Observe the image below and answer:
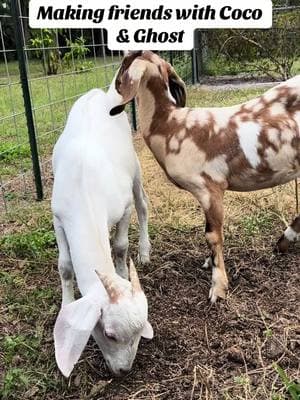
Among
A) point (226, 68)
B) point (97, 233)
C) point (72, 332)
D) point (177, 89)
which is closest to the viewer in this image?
point (72, 332)

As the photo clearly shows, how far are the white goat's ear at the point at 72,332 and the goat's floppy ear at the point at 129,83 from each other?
1.19m

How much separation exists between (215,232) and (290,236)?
0.59m

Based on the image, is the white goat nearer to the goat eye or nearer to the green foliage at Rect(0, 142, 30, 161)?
the goat eye

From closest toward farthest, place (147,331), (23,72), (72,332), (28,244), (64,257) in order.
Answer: (72,332)
(147,331)
(64,257)
(28,244)
(23,72)

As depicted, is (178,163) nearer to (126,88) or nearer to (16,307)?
(126,88)

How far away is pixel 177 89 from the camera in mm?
3283

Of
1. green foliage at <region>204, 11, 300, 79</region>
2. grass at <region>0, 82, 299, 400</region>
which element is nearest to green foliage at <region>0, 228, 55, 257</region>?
grass at <region>0, 82, 299, 400</region>

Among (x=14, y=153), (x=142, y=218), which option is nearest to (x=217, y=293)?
(x=142, y=218)

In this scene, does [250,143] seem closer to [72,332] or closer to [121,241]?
[121,241]

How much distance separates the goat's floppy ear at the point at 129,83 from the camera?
284 centimetres

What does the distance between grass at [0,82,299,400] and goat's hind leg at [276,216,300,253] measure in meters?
0.09

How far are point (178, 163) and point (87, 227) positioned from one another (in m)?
0.75

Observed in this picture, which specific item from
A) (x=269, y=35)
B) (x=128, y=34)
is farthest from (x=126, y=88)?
(x=269, y=35)

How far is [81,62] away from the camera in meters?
7.08
